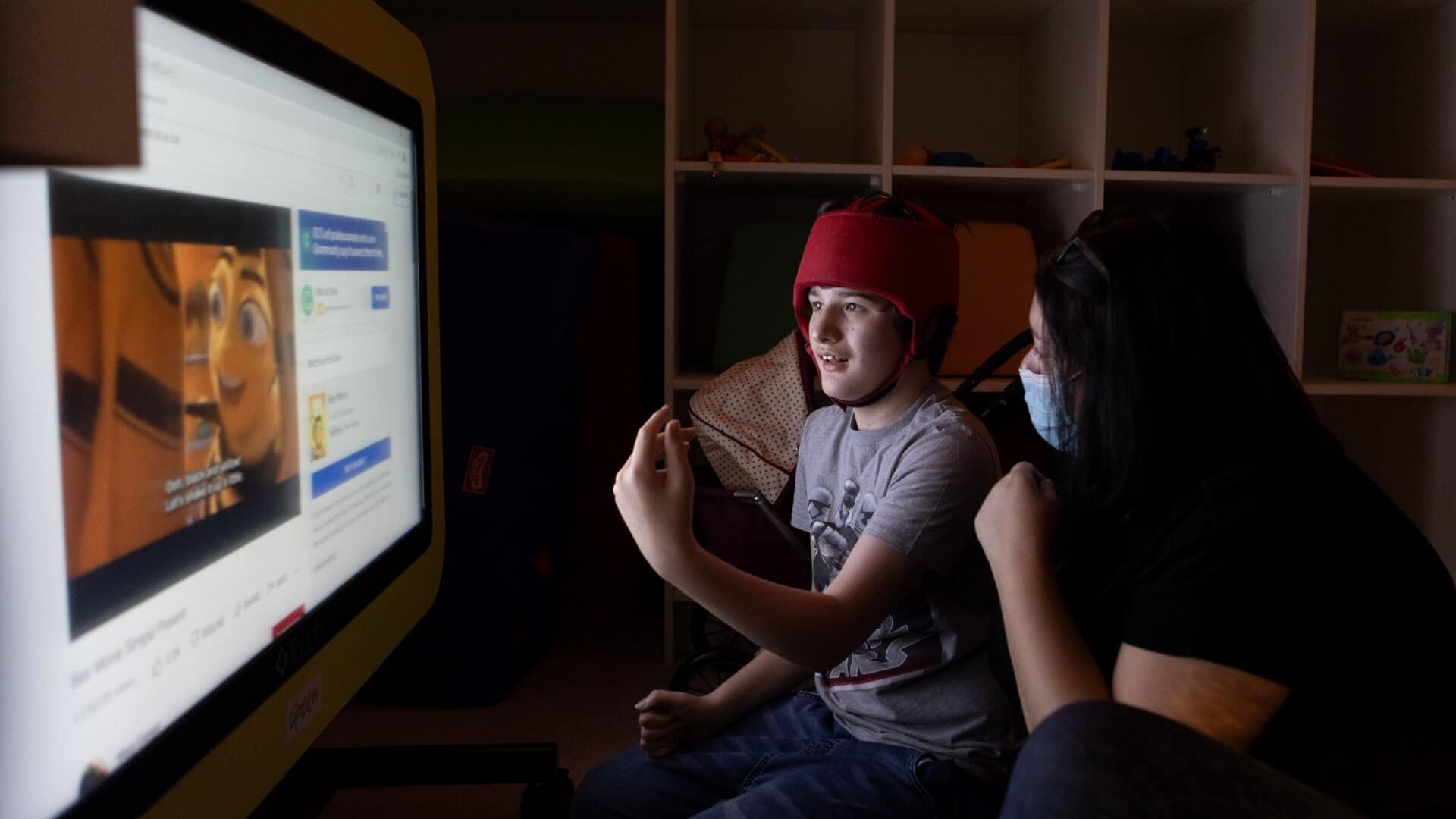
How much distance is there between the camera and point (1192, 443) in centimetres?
81

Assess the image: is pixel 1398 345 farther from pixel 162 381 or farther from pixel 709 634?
pixel 162 381

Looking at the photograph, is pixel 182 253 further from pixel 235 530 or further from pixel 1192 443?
pixel 1192 443

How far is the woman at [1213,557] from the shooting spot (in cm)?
72

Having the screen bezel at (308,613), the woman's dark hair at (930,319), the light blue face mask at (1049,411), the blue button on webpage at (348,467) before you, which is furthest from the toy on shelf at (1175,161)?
the blue button on webpage at (348,467)

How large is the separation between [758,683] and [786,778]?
21 cm

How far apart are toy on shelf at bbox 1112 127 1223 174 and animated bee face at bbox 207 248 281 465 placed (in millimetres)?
1727

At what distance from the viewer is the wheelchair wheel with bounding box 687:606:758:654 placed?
1896mm

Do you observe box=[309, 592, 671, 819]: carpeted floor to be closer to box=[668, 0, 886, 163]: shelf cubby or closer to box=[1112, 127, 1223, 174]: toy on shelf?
box=[668, 0, 886, 163]: shelf cubby

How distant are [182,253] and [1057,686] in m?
0.67

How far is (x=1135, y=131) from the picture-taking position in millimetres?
2414

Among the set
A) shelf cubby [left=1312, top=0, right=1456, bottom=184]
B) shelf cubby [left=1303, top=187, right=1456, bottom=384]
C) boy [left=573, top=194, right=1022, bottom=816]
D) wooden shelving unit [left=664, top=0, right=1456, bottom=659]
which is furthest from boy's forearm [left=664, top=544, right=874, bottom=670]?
shelf cubby [left=1312, top=0, right=1456, bottom=184]

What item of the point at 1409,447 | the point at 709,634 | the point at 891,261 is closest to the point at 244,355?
the point at 891,261

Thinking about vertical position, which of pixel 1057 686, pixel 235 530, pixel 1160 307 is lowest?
pixel 1057 686

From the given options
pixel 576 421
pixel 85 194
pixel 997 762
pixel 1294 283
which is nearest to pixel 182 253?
pixel 85 194
